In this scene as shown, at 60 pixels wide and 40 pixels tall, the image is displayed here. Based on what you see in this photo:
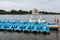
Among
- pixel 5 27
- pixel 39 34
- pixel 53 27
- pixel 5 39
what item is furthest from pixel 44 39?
pixel 5 27

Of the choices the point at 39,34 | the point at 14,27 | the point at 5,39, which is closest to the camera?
the point at 5,39

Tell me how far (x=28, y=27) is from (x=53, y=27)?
25.9ft

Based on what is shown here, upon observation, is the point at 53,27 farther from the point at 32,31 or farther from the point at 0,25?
the point at 0,25

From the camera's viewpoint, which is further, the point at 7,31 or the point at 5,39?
the point at 7,31

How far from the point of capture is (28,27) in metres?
42.9

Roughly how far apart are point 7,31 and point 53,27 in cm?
1314

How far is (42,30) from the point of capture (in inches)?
1614

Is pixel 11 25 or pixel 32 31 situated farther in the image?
pixel 11 25

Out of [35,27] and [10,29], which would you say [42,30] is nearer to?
[35,27]

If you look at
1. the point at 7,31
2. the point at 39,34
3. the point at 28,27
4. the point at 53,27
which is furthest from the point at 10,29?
the point at 53,27

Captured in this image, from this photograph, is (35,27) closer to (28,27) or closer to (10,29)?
(28,27)

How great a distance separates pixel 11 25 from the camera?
45.3 metres

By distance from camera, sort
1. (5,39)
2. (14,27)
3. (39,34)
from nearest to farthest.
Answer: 1. (5,39)
2. (39,34)
3. (14,27)

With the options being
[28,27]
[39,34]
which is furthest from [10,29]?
[39,34]
